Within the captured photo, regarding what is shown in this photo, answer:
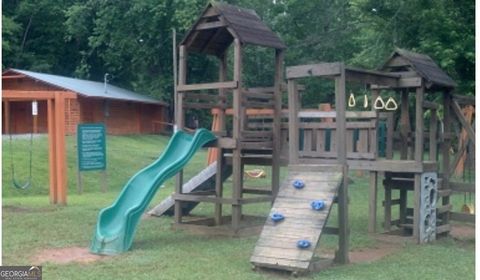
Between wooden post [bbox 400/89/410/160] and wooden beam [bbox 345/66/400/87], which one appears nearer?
wooden beam [bbox 345/66/400/87]

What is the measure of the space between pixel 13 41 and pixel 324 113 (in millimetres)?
36641

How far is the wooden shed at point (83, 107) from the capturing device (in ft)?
103

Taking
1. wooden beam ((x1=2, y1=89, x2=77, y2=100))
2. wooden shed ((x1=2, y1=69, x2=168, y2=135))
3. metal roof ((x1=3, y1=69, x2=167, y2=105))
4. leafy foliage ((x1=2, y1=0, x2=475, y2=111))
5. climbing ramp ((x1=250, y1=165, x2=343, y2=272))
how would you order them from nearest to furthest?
1. climbing ramp ((x1=250, y1=165, x2=343, y2=272))
2. wooden beam ((x1=2, y1=89, x2=77, y2=100))
3. metal roof ((x1=3, y1=69, x2=167, y2=105))
4. wooden shed ((x1=2, y1=69, x2=168, y2=135))
5. leafy foliage ((x1=2, y1=0, x2=475, y2=111))

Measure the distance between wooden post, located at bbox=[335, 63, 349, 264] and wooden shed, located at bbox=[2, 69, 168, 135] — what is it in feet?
75.3

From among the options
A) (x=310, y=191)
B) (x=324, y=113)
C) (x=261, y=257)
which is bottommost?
(x=261, y=257)

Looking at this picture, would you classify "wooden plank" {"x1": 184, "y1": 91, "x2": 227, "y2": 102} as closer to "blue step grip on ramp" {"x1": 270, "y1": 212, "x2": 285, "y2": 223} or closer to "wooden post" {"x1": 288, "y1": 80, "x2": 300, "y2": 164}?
"wooden post" {"x1": 288, "y1": 80, "x2": 300, "y2": 164}

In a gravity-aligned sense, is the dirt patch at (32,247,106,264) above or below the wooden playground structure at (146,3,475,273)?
below

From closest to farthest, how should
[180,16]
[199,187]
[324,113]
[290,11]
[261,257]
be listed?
[261,257]
[324,113]
[199,187]
[180,16]
[290,11]

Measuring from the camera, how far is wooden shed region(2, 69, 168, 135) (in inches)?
1232

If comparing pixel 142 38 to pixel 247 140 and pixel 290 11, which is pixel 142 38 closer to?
pixel 290 11

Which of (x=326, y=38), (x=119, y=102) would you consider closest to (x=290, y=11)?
(x=326, y=38)

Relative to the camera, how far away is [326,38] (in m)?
36.4

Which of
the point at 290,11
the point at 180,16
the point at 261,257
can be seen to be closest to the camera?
the point at 261,257

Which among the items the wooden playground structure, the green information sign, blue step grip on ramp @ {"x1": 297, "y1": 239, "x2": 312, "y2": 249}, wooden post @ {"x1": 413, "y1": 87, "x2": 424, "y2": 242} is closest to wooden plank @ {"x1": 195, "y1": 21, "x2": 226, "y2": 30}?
the wooden playground structure
